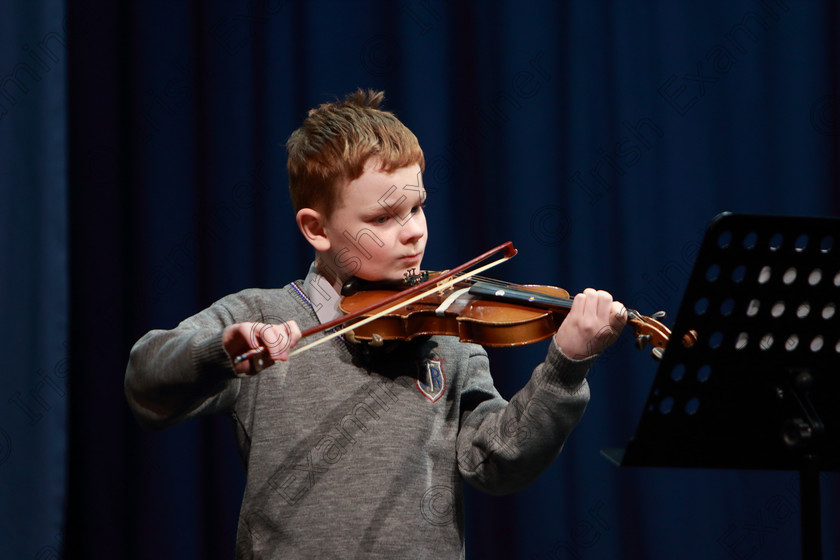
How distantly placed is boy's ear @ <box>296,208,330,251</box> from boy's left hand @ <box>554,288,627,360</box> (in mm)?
386

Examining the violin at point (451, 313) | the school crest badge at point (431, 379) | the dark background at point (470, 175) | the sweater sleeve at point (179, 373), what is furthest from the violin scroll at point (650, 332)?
the dark background at point (470, 175)

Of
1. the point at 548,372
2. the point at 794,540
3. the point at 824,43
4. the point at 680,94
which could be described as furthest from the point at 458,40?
the point at 794,540

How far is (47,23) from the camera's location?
1.75 meters

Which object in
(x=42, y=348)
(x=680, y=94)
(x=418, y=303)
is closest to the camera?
(x=418, y=303)

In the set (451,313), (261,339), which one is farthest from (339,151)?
(261,339)

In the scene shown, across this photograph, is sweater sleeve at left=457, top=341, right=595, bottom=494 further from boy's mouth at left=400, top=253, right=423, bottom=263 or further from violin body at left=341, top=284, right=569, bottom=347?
boy's mouth at left=400, top=253, right=423, bottom=263

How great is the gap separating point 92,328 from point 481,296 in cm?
113

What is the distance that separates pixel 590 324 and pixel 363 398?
330mm

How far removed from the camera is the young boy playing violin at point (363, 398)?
101 centimetres

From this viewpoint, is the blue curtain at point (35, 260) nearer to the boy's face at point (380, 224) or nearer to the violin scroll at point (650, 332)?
the boy's face at point (380, 224)

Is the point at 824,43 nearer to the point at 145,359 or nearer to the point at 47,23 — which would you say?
the point at 145,359

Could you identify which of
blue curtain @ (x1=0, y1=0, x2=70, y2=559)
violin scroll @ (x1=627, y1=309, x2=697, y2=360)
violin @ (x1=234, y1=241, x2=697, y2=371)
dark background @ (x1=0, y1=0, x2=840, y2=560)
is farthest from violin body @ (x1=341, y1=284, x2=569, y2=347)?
blue curtain @ (x1=0, y1=0, x2=70, y2=559)

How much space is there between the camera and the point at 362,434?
105cm

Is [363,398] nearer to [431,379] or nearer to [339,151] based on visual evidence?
[431,379]
